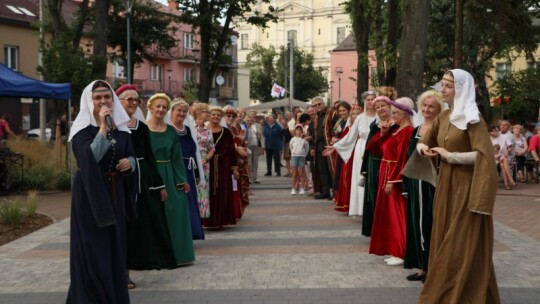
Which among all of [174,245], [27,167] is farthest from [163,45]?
[174,245]

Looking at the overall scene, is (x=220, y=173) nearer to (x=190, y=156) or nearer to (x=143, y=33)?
(x=190, y=156)

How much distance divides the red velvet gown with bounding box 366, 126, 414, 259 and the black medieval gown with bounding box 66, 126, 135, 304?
3372 millimetres

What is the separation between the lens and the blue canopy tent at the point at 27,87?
15202mm

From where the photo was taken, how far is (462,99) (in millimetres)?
5848

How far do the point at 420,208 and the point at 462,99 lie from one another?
1609 mm

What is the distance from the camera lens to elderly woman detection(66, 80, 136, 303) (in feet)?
18.5

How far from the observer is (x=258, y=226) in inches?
460

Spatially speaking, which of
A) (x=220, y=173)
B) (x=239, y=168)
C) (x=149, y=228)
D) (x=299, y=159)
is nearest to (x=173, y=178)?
(x=149, y=228)

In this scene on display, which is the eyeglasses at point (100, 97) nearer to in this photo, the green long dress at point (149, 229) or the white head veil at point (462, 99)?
the green long dress at point (149, 229)

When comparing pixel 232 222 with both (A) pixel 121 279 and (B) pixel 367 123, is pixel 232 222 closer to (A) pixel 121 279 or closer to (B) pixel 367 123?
(B) pixel 367 123

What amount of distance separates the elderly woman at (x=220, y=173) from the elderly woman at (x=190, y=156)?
153cm

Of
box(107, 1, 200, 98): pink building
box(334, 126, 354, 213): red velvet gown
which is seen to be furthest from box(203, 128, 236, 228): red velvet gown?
box(107, 1, 200, 98): pink building

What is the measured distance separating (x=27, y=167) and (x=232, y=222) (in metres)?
8.83

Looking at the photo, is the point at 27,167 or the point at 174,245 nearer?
the point at 174,245
